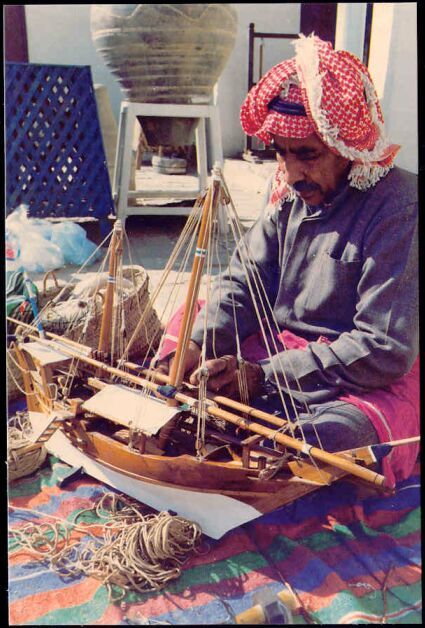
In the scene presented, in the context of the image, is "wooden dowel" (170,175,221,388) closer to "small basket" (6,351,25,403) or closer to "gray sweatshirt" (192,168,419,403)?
"gray sweatshirt" (192,168,419,403)

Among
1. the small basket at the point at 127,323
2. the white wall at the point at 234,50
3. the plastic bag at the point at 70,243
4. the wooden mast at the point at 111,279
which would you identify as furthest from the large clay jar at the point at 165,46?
the wooden mast at the point at 111,279

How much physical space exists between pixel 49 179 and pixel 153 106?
1085 mm

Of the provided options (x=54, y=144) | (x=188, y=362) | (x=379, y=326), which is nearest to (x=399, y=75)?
(x=379, y=326)

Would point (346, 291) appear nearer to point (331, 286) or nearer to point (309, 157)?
point (331, 286)

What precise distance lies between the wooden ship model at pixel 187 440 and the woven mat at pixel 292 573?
0.15 metres

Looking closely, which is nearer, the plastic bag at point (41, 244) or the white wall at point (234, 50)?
the plastic bag at point (41, 244)

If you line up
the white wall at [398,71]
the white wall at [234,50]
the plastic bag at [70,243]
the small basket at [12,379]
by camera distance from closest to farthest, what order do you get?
the small basket at [12,379], the white wall at [398,71], the plastic bag at [70,243], the white wall at [234,50]

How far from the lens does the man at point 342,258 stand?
1.95 meters

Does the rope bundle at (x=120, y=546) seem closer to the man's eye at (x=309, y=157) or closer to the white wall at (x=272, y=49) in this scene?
the man's eye at (x=309, y=157)

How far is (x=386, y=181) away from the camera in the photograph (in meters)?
2.09

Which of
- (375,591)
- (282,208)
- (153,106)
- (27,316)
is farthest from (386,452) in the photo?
(153,106)

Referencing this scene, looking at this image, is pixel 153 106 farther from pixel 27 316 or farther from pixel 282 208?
pixel 282 208

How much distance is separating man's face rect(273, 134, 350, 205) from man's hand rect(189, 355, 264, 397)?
0.63 m

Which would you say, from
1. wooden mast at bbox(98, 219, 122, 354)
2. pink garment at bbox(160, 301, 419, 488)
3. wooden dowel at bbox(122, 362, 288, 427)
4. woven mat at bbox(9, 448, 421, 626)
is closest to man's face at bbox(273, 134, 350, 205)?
pink garment at bbox(160, 301, 419, 488)
